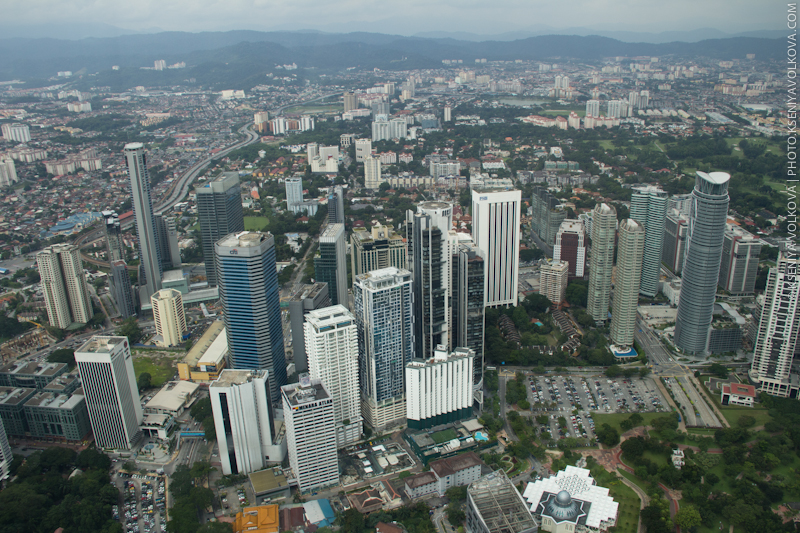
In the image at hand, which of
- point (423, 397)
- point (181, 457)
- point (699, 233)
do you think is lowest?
point (181, 457)

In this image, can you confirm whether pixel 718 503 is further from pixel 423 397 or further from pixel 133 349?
pixel 133 349

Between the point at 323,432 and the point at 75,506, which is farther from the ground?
the point at 323,432

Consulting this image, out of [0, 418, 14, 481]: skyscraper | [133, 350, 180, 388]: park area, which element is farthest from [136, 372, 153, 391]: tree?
[0, 418, 14, 481]: skyscraper

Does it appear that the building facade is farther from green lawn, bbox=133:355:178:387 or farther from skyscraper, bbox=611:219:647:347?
green lawn, bbox=133:355:178:387

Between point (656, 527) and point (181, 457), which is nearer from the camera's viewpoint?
point (656, 527)

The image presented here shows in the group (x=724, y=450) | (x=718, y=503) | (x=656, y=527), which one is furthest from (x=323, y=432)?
(x=724, y=450)

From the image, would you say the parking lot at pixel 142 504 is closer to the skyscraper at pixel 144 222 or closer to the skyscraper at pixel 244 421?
the skyscraper at pixel 244 421

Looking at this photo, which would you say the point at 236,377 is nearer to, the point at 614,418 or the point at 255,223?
the point at 614,418
